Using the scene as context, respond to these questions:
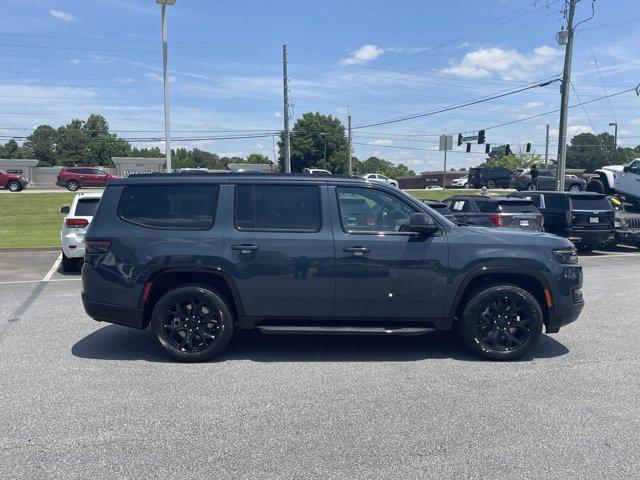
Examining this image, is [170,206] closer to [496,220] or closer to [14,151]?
[496,220]

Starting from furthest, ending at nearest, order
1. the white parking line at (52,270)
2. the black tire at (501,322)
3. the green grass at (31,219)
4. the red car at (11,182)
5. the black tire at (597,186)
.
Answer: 1. the red car at (11,182)
2. the black tire at (597,186)
3. the green grass at (31,219)
4. the white parking line at (52,270)
5. the black tire at (501,322)

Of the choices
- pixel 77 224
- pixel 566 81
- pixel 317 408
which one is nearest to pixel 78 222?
pixel 77 224

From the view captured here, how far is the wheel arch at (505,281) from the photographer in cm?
529

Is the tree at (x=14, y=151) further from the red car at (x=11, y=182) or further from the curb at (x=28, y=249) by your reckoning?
the curb at (x=28, y=249)

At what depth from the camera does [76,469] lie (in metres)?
3.31

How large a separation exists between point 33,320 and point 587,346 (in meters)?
7.05

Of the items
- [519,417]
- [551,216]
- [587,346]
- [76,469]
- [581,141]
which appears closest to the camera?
[76,469]

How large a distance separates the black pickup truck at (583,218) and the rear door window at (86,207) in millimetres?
12116

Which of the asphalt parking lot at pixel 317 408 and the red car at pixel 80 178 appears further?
the red car at pixel 80 178

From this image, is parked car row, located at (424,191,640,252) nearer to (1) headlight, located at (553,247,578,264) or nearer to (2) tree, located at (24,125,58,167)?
(1) headlight, located at (553,247,578,264)

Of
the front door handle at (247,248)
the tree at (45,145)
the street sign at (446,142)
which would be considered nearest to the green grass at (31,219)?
the front door handle at (247,248)

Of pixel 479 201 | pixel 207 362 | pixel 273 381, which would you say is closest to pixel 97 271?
pixel 207 362

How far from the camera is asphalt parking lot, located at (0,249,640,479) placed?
11.1 ft

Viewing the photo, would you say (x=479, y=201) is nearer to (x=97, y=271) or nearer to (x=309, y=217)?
(x=309, y=217)
